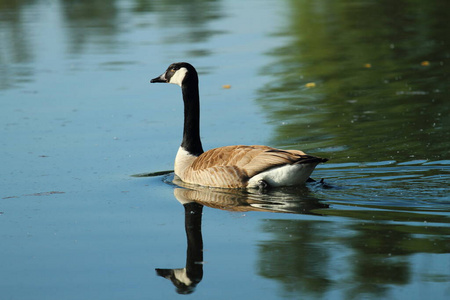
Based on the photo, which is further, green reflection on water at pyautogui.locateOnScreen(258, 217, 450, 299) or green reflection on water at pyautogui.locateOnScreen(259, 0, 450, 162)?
green reflection on water at pyautogui.locateOnScreen(259, 0, 450, 162)

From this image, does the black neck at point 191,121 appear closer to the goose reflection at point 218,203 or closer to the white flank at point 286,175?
the goose reflection at point 218,203

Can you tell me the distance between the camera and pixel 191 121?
1100 cm

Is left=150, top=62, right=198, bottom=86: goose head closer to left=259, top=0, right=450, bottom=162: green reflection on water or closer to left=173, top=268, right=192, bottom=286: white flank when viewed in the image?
left=259, top=0, right=450, bottom=162: green reflection on water

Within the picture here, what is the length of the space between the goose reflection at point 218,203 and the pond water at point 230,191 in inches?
1.3

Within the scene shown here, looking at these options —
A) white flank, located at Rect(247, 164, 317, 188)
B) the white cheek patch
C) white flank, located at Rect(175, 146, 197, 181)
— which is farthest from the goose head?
white flank, located at Rect(247, 164, 317, 188)

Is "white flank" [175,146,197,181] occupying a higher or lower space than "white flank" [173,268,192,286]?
lower

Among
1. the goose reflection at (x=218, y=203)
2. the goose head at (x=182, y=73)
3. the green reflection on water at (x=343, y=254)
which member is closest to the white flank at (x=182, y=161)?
the goose reflection at (x=218, y=203)

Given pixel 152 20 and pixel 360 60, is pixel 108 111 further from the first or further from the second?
pixel 152 20

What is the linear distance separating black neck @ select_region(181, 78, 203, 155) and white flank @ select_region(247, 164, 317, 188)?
163cm

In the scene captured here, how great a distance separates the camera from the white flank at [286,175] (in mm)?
9172

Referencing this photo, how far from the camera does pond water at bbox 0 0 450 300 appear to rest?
6.51 metres

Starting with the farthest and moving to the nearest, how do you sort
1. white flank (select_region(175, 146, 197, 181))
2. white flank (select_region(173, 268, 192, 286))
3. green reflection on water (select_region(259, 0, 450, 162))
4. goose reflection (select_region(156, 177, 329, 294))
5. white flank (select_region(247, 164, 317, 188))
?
green reflection on water (select_region(259, 0, 450, 162))
white flank (select_region(175, 146, 197, 181))
white flank (select_region(247, 164, 317, 188))
goose reflection (select_region(156, 177, 329, 294))
white flank (select_region(173, 268, 192, 286))

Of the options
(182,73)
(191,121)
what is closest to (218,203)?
(191,121)

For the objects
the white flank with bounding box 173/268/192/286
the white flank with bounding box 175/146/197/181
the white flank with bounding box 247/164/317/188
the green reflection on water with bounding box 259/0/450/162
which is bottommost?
the green reflection on water with bounding box 259/0/450/162
